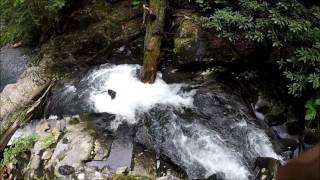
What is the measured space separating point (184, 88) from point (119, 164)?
69.6 inches

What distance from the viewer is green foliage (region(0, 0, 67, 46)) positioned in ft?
25.4

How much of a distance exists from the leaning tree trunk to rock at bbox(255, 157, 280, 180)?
91.4 inches

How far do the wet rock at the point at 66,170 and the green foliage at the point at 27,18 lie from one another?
11.6 ft

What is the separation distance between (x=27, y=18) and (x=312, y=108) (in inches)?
237

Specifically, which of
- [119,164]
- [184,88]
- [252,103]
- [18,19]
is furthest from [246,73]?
[18,19]

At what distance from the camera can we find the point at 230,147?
17.0ft

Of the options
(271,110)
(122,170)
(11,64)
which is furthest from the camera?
(11,64)

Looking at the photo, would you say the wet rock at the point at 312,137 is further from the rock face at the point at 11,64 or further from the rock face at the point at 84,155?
the rock face at the point at 11,64

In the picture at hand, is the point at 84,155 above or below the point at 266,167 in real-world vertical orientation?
below

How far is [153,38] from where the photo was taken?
6492 mm

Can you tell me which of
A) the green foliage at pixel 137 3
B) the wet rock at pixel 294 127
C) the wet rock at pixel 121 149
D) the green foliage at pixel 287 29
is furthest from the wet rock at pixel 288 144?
the green foliage at pixel 137 3

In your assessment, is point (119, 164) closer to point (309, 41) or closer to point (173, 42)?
point (173, 42)

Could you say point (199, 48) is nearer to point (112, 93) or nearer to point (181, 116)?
point (181, 116)

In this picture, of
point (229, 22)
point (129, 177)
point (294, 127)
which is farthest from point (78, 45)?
point (294, 127)
